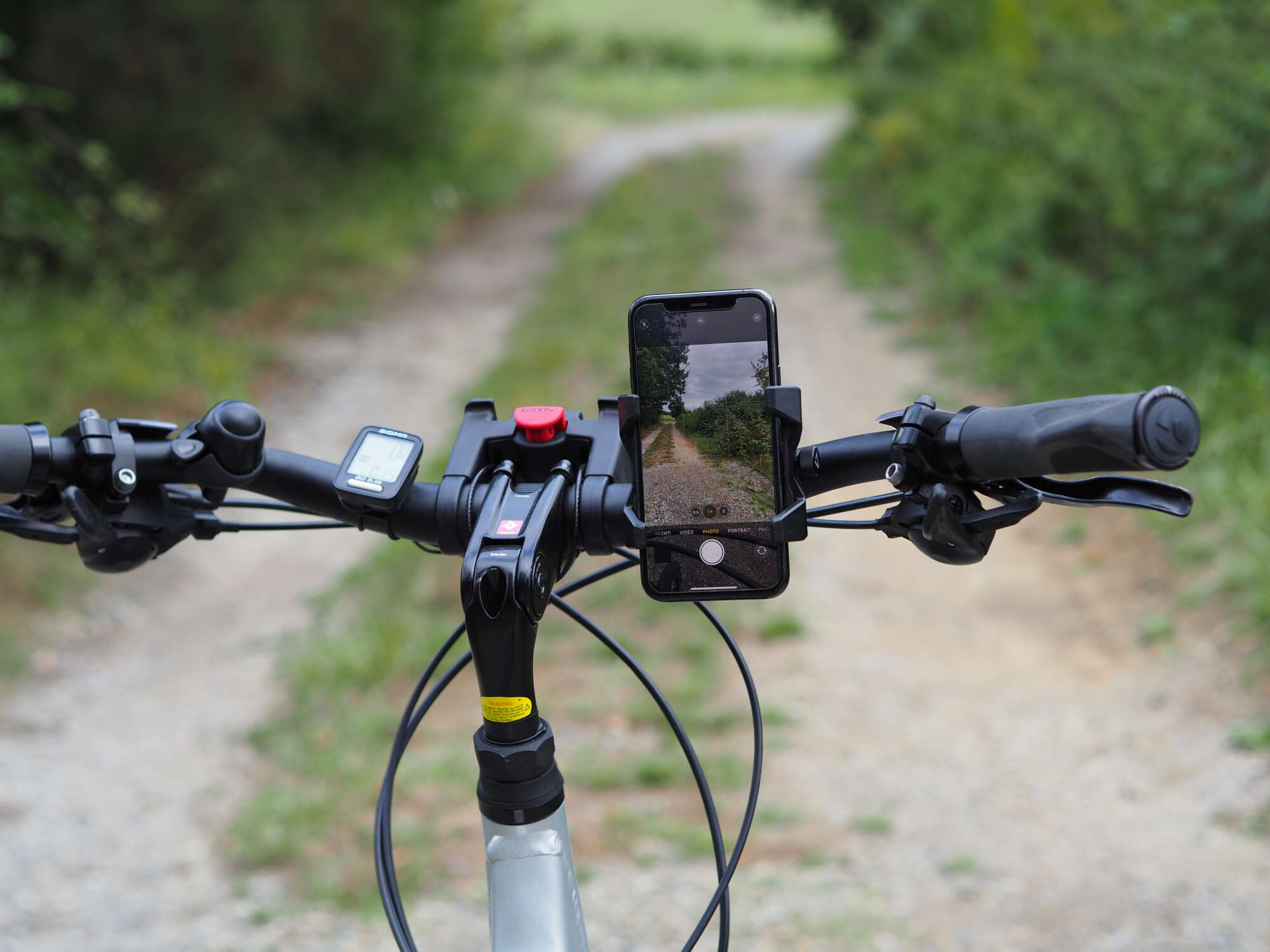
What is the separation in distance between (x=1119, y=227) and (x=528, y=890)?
25.1 ft

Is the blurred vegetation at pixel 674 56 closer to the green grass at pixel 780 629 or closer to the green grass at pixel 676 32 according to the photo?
the green grass at pixel 676 32

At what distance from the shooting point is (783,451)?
3.67ft

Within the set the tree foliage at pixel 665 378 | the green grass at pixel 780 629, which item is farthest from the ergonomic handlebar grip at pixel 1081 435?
the green grass at pixel 780 629

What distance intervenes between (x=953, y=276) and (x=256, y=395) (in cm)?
569

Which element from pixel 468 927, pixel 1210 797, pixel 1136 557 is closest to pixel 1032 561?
pixel 1136 557

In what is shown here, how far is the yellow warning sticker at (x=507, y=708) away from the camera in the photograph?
1.13 metres

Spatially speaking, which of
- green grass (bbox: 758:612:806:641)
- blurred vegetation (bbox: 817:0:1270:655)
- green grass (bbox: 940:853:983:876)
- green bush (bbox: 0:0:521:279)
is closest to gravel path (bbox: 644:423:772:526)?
green grass (bbox: 940:853:983:876)

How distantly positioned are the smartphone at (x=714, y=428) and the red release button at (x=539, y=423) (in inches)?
7.2

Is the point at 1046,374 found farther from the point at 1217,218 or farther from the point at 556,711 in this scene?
the point at 556,711

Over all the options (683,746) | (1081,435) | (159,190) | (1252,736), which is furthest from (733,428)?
(159,190)

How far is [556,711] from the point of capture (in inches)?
180

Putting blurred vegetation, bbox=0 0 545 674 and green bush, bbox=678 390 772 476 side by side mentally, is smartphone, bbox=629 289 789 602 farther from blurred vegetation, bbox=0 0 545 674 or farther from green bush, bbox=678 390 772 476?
blurred vegetation, bbox=0 0 545 674

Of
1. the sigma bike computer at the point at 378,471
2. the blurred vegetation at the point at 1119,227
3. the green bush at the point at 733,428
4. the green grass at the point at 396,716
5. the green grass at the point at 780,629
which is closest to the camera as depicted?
the green bush at the point at 733,428

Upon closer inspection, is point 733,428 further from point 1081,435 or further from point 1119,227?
point 1119,227
